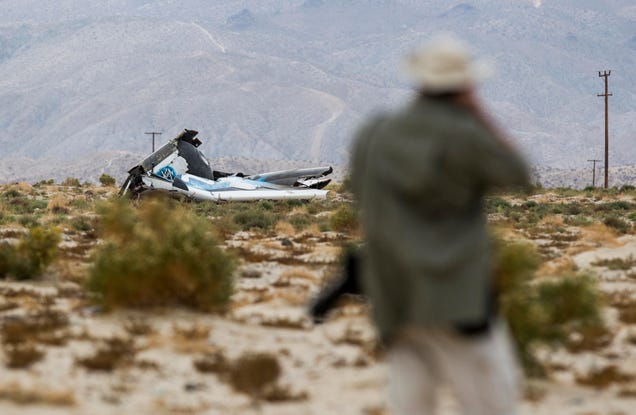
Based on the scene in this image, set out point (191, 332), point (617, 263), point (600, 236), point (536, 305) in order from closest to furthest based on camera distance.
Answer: point (536, 305)
point (191, 332)
point (617, 263)
point (600, 236)

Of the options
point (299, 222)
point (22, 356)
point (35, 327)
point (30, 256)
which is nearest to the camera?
point (22, 356)

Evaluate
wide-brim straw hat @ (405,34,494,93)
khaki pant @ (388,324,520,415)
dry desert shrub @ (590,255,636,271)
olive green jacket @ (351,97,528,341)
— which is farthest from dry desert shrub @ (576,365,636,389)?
dry desert shrub @ (590,255,636,271)

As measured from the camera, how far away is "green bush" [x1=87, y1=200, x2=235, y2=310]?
10.5 metres

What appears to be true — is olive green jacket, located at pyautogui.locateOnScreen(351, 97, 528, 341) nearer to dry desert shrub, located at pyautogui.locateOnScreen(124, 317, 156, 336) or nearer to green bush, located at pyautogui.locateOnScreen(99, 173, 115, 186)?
dry desert shrub, located at pyautogui.locateOnScreen(124, 317, 156, 336)

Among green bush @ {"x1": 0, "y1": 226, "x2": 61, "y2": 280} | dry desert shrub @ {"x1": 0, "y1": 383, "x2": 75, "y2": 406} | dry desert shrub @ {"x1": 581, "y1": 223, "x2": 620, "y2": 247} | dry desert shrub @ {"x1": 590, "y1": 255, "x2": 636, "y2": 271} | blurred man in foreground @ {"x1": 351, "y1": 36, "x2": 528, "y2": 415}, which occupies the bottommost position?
dry desert shrub @ {"x1": 581, "y1": 223, "x2": 620, "y2": 247}

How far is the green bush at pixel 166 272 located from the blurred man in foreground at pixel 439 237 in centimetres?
564

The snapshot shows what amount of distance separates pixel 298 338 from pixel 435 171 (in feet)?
17.1

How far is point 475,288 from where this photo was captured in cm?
491

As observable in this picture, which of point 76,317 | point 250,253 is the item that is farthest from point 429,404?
point 250,253

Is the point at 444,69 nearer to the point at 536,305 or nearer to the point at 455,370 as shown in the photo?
the point at 455,370

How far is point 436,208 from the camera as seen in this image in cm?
493

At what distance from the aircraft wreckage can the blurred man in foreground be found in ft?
88.3

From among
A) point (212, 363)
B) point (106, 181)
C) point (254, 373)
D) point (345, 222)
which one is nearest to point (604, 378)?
point (254, 373)

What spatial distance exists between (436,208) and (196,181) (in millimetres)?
28346
